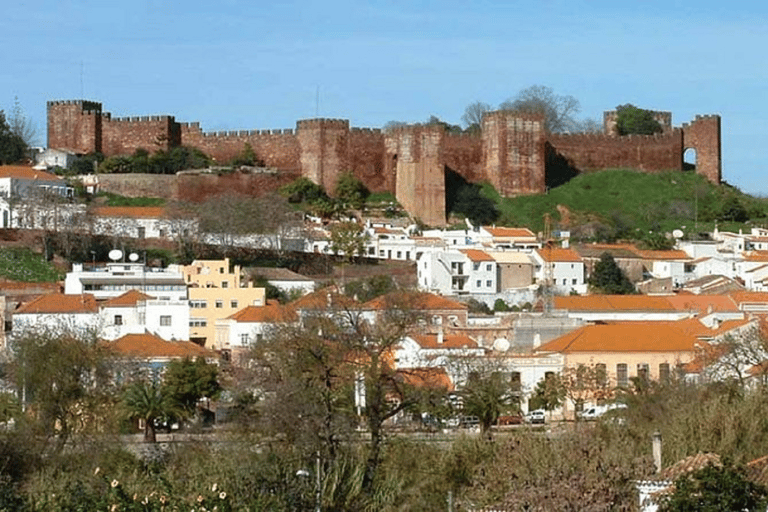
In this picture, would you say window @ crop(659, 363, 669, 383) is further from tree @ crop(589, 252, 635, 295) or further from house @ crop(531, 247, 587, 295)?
house @ crop(531, 247, 587, 295)

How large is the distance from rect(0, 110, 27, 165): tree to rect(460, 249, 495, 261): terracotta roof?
24.0 metres

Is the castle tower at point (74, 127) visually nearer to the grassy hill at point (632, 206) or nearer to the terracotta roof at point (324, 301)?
the grassy hill at point (632, 206)

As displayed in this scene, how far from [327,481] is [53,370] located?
15696 millimetres

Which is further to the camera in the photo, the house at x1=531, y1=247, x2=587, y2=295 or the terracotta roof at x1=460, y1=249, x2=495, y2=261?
the house at x1=531, y1=247, x2=587, y2=295

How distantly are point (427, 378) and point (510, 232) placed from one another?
38.0 meters

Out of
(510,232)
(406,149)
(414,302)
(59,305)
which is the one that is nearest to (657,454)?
(414,302)

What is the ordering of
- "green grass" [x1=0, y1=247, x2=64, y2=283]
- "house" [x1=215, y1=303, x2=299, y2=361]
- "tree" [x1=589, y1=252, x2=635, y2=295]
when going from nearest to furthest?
"house" [x1=215, y1=303, x2=299, y2=361] < "green grass" [x1=0, y1=247, x2=64, y2=283] < "tree" [x1=589, y1=252, x2=635, y2=295]

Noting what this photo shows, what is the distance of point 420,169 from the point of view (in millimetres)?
93250

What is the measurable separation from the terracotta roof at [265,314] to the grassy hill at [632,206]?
2379 centimetres

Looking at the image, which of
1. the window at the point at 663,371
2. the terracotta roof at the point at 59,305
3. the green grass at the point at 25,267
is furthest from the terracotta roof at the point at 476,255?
the window at the point at 663,371

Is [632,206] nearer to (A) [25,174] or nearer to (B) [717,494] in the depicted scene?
(A) [25,174]

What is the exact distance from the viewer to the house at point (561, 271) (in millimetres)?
80812

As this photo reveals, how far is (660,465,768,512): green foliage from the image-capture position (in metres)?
27.1

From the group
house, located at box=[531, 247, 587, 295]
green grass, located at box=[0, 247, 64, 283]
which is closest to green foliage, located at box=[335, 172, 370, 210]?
house, located at box=[531, 247, 587, 295]
